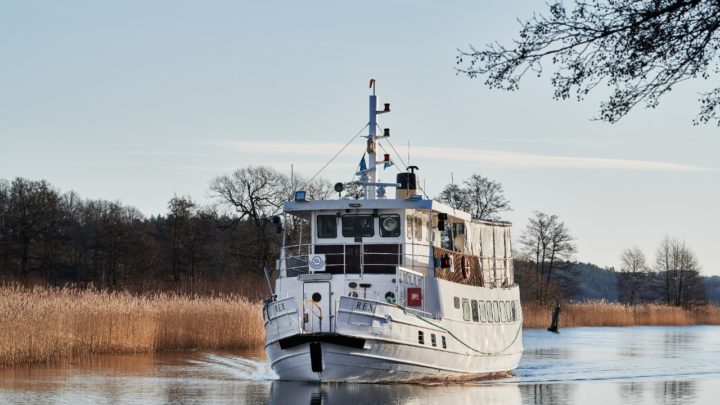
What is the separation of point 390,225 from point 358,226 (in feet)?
2.49

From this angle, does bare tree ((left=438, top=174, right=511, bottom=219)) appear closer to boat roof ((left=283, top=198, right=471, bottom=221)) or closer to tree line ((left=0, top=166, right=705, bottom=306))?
tree line ((left=0, top=166, right=705, bottom=306))

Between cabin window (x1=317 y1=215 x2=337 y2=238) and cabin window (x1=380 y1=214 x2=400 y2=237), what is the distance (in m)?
A: 1.11

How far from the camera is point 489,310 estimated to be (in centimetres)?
3069

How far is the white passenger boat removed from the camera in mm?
24672

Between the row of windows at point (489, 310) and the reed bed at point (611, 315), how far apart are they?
27247 millimetres

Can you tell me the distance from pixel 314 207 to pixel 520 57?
536 inches

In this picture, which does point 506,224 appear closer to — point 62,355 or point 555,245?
point 62,355

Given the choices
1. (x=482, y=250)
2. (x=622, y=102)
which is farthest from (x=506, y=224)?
(x=622, y=102)

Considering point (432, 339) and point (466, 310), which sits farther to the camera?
point (466, 310)

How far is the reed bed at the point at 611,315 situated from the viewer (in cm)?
6331

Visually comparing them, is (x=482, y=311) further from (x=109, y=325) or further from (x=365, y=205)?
(x=109, y=325)

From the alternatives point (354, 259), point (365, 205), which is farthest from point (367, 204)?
point (354, 259)

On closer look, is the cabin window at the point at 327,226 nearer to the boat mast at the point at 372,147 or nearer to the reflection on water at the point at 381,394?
the boat mast at the point at 372,147

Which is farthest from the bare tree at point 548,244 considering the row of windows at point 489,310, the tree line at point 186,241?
the row of windows at point 489,310
